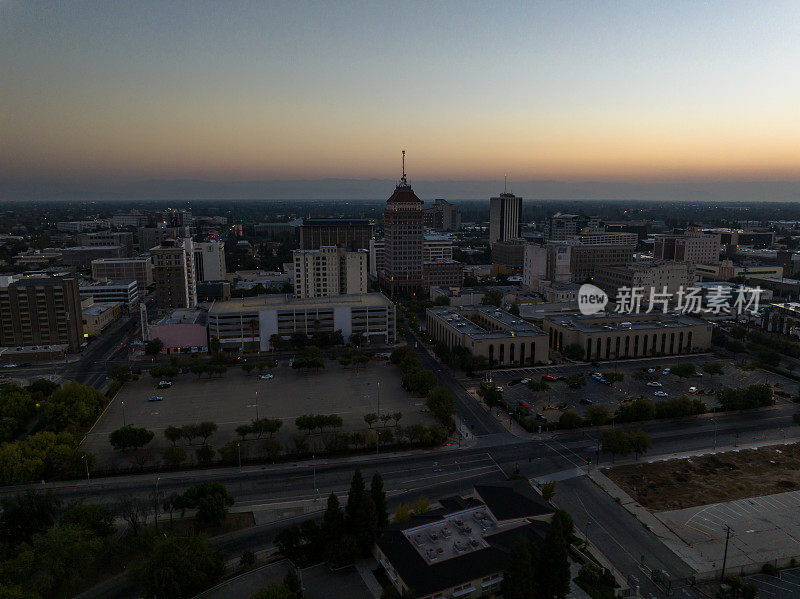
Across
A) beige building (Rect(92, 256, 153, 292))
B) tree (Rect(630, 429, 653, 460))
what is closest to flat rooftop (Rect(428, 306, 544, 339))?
tree (Rect(630, 429, 653, 460))

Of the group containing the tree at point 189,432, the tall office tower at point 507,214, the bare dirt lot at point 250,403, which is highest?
the tall office tower at point 507,214

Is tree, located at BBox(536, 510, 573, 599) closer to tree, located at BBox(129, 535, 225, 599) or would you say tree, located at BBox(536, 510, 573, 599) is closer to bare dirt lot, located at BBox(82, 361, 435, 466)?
tree, located at BBox(129, 535, 225, 599)

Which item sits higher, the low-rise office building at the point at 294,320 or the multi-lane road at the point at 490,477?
the low-rise office building at the point at 294,320

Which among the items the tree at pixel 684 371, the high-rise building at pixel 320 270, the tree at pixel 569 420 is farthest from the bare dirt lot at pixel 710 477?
the high-rise building at pixel 320 270

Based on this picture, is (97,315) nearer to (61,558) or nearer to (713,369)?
(61,558)

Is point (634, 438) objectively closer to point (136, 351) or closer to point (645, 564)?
point (645, 564)

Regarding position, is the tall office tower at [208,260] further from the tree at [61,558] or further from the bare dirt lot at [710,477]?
the bare dirt lot at [710,477]
